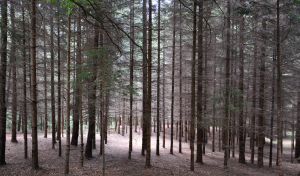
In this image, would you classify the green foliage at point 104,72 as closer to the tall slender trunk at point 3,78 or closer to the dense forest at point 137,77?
the dense forest at point 137,77

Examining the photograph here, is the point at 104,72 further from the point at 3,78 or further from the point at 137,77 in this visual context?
the point at 3,78

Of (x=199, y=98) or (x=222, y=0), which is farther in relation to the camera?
(x=199, y=98)

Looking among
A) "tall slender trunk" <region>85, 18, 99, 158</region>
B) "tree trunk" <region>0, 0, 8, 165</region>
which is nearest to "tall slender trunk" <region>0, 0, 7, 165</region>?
"tree trunk" <region>0, 0, 8, 165</region>

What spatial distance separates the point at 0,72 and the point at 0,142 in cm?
364

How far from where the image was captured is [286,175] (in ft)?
38.7

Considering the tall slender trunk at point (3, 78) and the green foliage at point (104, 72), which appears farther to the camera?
the tall slender trunk at point (3, 78)

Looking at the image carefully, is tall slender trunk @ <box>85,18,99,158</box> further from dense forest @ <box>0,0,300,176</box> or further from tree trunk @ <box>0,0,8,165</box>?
tree trunk @ <box>0,0,8,165</box>

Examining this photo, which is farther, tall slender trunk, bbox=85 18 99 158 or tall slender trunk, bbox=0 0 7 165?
tall slender trunk, bbox=0 0 7 165

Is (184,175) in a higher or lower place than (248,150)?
higher

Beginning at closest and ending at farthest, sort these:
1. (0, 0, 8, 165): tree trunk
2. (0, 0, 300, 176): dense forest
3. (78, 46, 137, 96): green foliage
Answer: (78, 46, 137, 96): green foliage → (0, 0, 300, 176): dense forest → (0, 0, 8, 165): tree trunk

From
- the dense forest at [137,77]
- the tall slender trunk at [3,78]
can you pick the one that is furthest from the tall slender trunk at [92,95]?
the tall slender trunk at [3,78]

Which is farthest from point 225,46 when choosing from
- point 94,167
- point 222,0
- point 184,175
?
point 94,167

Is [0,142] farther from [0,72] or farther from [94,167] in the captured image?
[94,167]

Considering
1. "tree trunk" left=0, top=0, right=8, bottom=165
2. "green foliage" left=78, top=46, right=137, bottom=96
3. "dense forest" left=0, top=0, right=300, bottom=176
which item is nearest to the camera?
"green foliage" left=78, top=46, right=137, bottom=96
